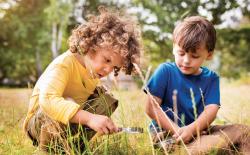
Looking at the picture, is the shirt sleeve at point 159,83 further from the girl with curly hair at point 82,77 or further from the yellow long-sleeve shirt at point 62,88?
the yellow long-sleeve shirt at point 62,88

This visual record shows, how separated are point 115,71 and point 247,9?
316cm

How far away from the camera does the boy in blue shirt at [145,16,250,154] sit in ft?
8.69

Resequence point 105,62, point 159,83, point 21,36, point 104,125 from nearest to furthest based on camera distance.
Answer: point 104,125
point 105,62
point 159,83
point 21,36

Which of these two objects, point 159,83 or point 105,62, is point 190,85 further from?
point 105,62

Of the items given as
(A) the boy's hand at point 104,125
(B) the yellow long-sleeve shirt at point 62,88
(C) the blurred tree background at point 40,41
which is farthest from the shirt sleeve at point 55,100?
(C) the blurred tree background at point 40,41

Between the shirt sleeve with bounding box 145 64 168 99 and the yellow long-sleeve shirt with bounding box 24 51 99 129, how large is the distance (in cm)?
35

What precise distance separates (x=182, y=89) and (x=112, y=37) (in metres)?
0.58

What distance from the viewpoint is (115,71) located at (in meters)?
2.59

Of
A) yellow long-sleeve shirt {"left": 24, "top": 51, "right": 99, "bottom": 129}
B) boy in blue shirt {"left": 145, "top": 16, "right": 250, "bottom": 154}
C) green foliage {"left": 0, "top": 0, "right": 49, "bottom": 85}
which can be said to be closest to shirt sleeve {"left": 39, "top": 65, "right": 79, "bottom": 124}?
yellow long-sleeve shirt {"left": 24, "top": 51, "right": 99, "bottom": 129}

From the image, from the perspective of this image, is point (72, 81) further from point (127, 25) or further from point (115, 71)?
point (127, 25)

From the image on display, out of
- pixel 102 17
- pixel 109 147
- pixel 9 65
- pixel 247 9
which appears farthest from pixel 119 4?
pixel 9 65

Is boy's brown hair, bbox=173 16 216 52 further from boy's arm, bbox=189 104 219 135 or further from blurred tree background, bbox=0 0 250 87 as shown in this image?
blurred tree background, bbox=0 0 250 87

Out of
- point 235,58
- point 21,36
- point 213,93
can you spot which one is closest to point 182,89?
point 213,93

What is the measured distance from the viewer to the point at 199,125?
260cm
